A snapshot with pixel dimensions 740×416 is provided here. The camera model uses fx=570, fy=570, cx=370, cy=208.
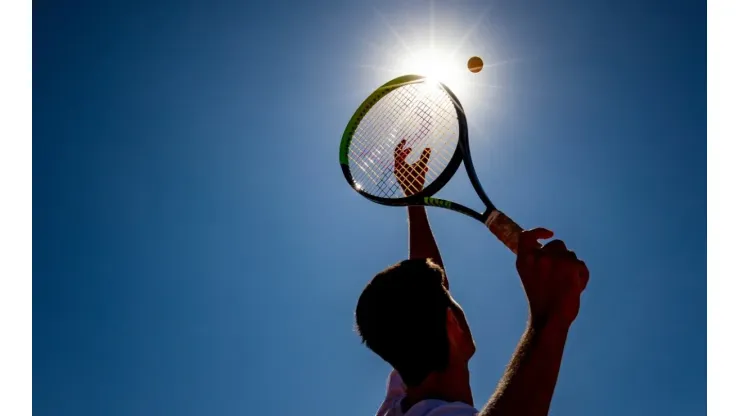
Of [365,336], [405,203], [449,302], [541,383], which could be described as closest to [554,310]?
[541,383]

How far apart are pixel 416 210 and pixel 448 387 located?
5.88 feet

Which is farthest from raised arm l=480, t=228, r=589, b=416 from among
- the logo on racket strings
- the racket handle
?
the logo on racket strings

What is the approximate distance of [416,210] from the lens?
4051mm

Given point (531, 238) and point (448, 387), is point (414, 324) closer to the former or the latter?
point (448, 387)

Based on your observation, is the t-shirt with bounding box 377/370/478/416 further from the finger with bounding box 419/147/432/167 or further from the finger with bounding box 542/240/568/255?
the finger with bounding box 419/147/432/167

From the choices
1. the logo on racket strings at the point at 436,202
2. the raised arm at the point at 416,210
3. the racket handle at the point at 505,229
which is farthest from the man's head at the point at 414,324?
the logo on racket strings at the point at 436,202

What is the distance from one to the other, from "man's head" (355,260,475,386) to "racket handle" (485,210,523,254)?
555 mm

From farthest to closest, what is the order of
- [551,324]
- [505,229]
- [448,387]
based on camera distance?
[505,229] → [448,387] → [551,324]

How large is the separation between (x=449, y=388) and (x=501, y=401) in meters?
0.71

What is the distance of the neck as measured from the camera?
2408 millimetres

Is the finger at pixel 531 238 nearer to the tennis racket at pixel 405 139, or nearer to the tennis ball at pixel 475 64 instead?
the tennis racket at pixel 405 139

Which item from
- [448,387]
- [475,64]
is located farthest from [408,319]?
[475,64]

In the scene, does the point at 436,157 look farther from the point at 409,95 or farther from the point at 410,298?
the point at 410,298

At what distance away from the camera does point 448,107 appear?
4387mm
